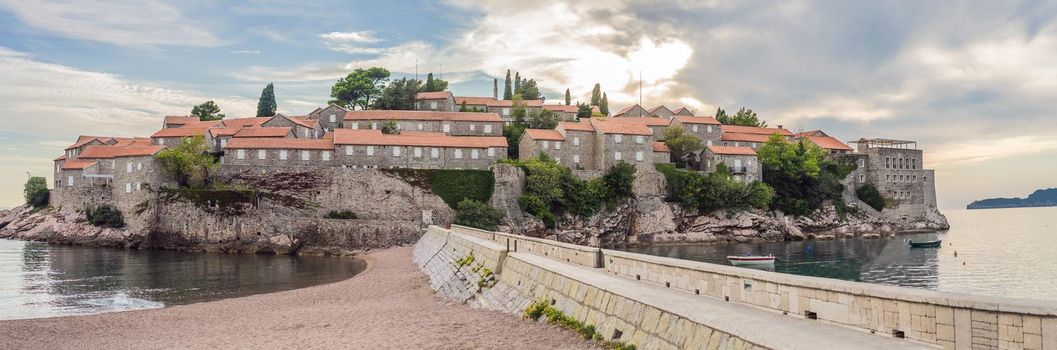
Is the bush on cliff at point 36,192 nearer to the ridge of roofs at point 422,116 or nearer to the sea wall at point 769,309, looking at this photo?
the ridge of roofs at point 422,116

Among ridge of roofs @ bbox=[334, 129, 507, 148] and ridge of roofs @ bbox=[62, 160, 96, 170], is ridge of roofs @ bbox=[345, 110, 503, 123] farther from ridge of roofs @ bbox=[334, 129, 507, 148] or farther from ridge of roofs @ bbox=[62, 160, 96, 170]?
ridge of roofs @ bbox=[62, 160, 96, 170]

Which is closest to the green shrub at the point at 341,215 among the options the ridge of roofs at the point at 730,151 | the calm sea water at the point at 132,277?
the calm sea water at the point at 132,277

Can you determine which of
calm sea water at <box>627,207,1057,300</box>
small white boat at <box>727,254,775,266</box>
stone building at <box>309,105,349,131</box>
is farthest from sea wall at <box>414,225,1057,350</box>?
stone building at <box>309,105,349,131</box>

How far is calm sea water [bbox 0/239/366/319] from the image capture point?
32.5 m

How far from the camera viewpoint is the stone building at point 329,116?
306 feet

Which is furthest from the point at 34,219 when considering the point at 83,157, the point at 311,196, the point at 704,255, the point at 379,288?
the point at 704,255

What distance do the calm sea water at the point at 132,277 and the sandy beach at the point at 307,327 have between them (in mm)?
4499

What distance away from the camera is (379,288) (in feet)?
112

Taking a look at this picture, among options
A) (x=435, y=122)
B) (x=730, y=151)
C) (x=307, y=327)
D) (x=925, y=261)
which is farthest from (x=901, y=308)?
(x=435, y=122)

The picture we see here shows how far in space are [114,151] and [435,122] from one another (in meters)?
36.0

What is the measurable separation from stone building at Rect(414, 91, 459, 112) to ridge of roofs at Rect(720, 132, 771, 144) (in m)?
38.4

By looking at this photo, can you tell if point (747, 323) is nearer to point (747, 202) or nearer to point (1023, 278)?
point (1023, 278)

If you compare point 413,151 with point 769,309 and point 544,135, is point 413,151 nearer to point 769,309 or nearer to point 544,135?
point 544,135

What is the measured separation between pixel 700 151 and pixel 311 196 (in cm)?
4693
